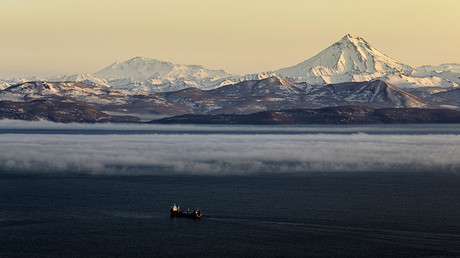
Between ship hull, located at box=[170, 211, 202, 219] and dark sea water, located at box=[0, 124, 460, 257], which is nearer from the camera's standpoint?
dark sea water, located at box=[0, 124, 460, 257]

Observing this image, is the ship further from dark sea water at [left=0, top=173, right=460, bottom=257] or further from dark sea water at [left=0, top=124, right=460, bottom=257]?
dark sea water at [left=0, top=124, right=460, bottom=257]

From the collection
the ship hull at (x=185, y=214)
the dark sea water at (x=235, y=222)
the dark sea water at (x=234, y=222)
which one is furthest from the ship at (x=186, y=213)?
the dark sea water at (x=234, y=222)

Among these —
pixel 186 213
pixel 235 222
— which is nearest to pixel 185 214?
pixel 186 213

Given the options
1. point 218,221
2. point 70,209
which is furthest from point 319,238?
point 70,209

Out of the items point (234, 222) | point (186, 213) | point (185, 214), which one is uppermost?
point (186, 213)

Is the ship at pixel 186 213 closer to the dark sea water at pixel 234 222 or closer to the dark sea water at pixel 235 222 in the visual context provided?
the dark sea water at pixel 235 222

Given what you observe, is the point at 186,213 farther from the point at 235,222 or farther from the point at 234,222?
the point at 235,222

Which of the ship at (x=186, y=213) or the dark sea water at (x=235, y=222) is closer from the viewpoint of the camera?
the dark sea water at (x=235, y=222)

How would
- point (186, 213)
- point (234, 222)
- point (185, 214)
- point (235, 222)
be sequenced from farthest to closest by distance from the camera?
point (186, 213) → point (185, 214) → point (234, 222) → point (235, 222)

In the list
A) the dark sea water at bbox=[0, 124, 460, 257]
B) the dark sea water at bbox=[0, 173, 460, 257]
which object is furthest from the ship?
the dark sea water at bbox=[0, 124, 460, 257]
